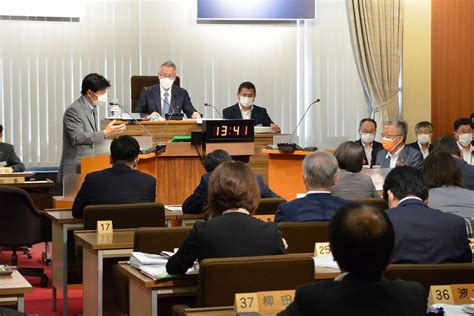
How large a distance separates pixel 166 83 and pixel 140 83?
0.83 m

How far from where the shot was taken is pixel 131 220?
19.1 feet

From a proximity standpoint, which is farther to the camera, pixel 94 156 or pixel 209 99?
pixel 209 99

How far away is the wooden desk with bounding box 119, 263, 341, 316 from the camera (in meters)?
3.98

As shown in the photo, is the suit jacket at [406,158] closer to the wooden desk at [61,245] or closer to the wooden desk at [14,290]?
the wooden desk at [61,245]

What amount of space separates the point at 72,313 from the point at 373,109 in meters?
6.90

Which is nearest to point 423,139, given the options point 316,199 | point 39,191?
point 39,191

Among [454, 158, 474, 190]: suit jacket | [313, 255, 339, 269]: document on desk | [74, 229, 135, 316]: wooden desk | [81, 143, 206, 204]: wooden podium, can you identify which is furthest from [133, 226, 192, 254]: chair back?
[81, 143, 206, 204]: wooden podium

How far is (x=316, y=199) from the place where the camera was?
5.14m

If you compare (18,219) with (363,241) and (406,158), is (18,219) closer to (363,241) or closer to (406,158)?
(406,158)

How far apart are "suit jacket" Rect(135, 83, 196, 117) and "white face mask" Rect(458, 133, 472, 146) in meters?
2.82

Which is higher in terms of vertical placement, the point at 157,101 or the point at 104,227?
the point at 157,101

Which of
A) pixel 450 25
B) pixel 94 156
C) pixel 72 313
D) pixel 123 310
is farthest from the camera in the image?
pixel 450 25

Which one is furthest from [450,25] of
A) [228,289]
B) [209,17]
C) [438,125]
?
[228,289]

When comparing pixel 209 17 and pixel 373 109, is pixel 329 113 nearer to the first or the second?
pixel 373 109
